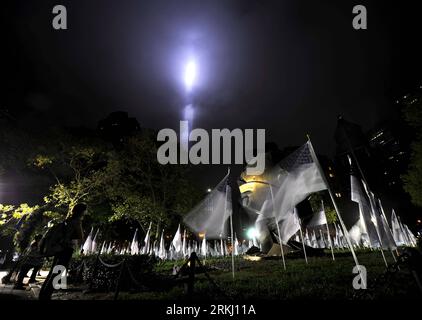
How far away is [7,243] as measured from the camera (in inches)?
802

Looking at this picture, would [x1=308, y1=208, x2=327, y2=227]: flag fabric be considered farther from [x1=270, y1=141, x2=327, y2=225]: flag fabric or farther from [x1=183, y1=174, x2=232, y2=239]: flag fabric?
[x1=183, y1=174, x2=232, y2=239]: flag fabric

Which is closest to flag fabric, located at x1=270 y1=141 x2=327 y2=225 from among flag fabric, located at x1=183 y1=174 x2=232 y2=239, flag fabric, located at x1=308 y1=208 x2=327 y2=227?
flag fabric, located at x1=183 y1=174 x2=232 y2=239

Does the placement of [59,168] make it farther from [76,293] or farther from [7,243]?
[76,293]

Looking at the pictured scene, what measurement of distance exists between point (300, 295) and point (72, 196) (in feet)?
68.7

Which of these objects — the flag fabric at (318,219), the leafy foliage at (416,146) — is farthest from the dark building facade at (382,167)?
the flag fabric at (318,219)

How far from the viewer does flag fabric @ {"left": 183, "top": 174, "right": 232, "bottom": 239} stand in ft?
43.4

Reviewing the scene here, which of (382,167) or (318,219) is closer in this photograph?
(318,219)

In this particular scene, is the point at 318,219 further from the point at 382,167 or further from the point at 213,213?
the point at 382,167

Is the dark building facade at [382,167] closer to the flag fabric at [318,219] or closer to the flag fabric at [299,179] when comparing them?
the flag fabric at [318,219]

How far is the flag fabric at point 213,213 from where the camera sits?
13.2 m

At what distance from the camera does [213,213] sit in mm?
13547

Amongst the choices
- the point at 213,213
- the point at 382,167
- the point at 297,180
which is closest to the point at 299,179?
the point at 297,180
